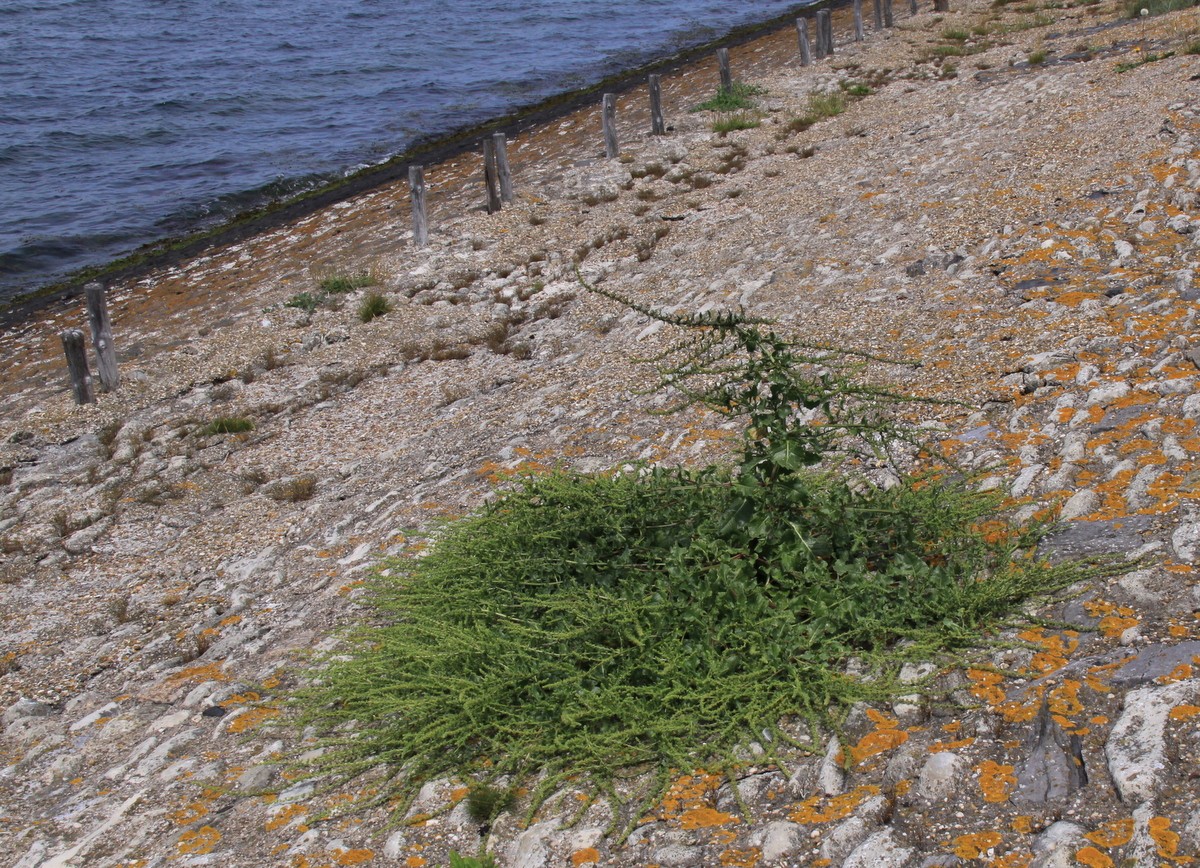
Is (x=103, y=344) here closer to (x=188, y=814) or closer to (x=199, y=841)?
(x=188, y=814)

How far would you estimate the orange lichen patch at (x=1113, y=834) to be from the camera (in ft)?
9.48

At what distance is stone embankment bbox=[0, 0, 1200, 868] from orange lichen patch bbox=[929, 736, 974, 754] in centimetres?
3

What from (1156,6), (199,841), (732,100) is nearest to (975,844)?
(199,841)

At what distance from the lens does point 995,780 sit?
129 inches

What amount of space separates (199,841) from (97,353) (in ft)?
34.7

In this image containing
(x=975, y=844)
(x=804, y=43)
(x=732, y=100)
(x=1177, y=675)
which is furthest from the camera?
(x=804, y=43)

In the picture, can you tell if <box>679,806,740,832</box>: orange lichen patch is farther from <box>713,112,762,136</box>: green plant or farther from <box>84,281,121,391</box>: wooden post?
<box>713,112,762,136</box>: green plant

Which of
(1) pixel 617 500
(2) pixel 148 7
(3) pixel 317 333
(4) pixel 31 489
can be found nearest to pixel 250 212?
(3) pixel 317 333

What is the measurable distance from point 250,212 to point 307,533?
18274mm

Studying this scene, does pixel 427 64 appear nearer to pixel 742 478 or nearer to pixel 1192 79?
pixel 1192 79

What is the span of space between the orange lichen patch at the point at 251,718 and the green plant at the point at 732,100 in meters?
18.1

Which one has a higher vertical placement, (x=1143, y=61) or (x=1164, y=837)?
(x=1143, y=61)

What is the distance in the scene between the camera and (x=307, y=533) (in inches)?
309

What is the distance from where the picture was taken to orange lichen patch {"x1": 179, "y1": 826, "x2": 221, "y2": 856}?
13.9ft
